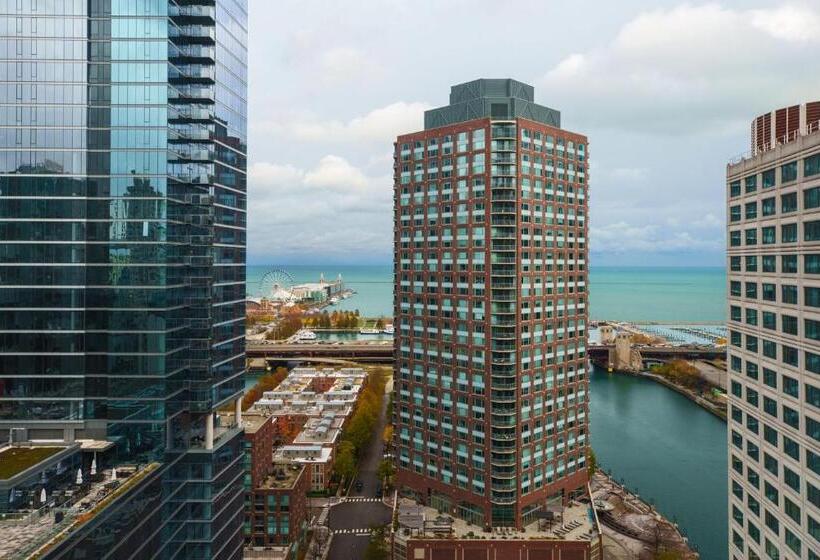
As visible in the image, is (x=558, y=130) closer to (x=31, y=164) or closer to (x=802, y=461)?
(x=802, y=461)

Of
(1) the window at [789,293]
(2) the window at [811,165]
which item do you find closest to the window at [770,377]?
(1) the window at [789,293]

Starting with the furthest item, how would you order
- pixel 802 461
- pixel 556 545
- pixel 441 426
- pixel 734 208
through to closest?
pixel 441 426, pixel 556 545, pixel 734 208, pixel 802 461

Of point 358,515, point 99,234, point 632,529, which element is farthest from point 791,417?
point 358,515

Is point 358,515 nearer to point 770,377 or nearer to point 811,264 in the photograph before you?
point 770,377

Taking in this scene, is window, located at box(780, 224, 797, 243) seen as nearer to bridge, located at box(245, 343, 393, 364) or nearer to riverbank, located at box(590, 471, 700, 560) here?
riverbank, located at box(590, 471, 700, 560)

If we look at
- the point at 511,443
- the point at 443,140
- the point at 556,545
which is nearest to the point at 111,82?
Answer: the point at 443,140

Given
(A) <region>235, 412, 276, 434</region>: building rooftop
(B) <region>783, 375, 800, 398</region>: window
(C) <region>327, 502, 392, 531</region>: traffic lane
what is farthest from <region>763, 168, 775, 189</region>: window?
(C) <region>327, 502, 392, 531</region>: traffic lane

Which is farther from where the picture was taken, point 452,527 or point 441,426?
point 441,426
